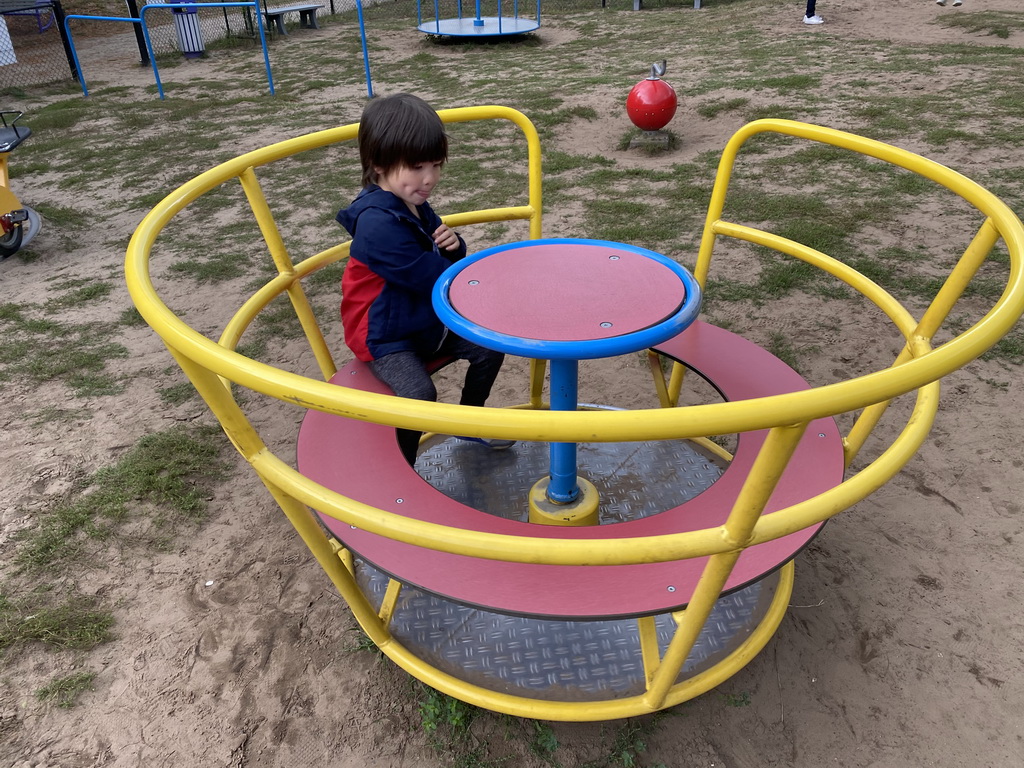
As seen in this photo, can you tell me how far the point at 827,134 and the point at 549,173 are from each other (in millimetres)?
3468

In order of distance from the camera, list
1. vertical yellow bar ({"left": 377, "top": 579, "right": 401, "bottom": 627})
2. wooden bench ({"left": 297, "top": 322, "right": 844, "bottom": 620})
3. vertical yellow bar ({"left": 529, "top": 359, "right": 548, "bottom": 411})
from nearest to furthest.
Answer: wooden bench ({"left": 297, "top": 322, "right": 844, "bottom": 620}), vertical yellow bar ({"left": 377, "top": 579, "right": 401, "bottom": 627}), vertical yellow bar ({"left": 529, "top": 359, "right": 548, "bottom": 411})

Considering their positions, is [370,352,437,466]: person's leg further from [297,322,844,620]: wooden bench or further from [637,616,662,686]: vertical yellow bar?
[637,616,662,686]: vertical yellow bar

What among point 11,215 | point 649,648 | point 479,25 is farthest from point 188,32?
point 649,648

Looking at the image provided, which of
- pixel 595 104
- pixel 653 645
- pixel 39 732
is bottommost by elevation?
pixel 39 732

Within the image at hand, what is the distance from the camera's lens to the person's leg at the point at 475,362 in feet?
6.59

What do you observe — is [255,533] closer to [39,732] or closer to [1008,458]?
[39,732]

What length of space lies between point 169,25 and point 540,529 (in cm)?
1402

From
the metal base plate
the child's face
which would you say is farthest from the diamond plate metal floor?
the child's face

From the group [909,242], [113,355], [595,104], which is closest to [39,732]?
[113,355]

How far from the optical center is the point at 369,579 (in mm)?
1922

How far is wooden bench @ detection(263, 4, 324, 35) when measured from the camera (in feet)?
35.9

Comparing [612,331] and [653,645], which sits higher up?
[612,331]

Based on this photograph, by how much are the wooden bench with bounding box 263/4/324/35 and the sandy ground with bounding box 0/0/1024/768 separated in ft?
35.0

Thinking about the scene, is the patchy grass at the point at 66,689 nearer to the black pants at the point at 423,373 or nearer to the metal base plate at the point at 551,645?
the metal base plate at the point at 551,645
